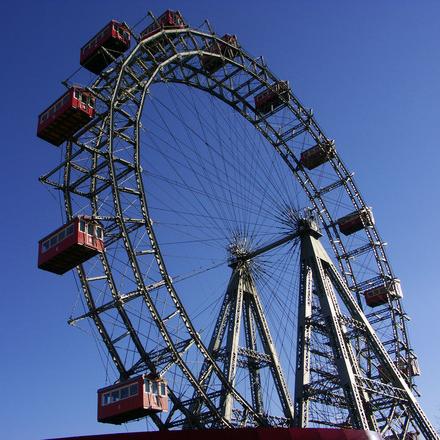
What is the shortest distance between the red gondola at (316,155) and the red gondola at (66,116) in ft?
60.0

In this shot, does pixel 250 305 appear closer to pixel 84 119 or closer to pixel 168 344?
pixel 168 344

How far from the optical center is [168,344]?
25984 mm

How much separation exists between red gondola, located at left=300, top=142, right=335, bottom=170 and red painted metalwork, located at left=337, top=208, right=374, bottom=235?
4.37 metres

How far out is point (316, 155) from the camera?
43469mm

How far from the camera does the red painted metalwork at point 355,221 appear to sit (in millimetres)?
43875

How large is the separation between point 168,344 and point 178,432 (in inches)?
189

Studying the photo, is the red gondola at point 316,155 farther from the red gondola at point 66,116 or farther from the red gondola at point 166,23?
the red gondola at point 66,116

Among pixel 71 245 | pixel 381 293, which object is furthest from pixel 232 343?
pixel 381 293

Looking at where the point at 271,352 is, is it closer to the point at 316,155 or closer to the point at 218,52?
the point at 316,155

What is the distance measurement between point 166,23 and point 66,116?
9.21 meters

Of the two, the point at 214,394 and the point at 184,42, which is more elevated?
the point at 184,42

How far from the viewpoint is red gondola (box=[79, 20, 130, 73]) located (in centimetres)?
3206

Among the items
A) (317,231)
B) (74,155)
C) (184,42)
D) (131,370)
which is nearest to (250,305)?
(317,231)

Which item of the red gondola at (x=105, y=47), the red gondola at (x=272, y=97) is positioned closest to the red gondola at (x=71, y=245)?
the red gondola at (x=105, y=47)
